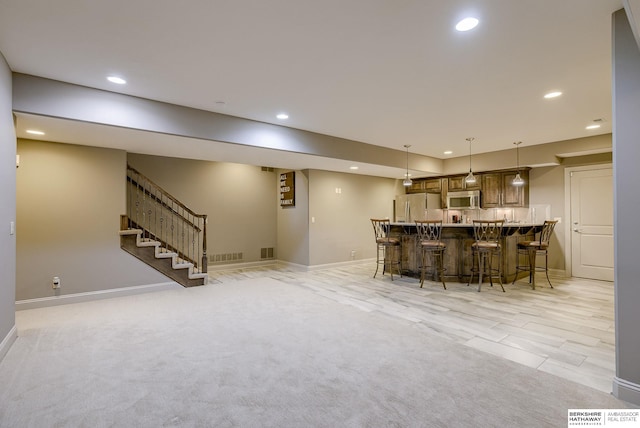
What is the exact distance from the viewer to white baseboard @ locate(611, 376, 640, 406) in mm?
2037

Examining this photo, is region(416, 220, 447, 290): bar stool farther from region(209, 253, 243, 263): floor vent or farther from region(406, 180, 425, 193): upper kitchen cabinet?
region(209, 253, 243, 263): floor vent

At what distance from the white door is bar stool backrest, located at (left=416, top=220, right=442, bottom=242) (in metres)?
3.14

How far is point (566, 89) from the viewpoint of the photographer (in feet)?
11.7

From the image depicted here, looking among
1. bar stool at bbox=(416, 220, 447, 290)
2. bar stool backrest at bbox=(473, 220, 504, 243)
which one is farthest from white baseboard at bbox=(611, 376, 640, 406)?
bar stool backrest at bbox=(473, 220, 504, 243)

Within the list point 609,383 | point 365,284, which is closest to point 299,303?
point 365,284

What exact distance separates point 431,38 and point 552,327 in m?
3.32

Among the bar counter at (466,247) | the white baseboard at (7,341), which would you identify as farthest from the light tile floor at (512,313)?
the white baseboard at (7,341)

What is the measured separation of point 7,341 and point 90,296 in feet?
5.93

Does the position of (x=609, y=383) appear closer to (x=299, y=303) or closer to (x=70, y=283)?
(x=299, y=303)

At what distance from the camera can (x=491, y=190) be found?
285 inches

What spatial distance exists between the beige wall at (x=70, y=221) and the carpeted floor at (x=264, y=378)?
871mm

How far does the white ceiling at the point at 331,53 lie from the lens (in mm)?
2201

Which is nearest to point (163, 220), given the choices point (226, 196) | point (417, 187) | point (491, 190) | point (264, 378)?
point (226, 196)

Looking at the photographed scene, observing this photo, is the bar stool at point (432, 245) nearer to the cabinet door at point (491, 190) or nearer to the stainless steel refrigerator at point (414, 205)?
the stainless steel refrigerator at point (414, 205)
